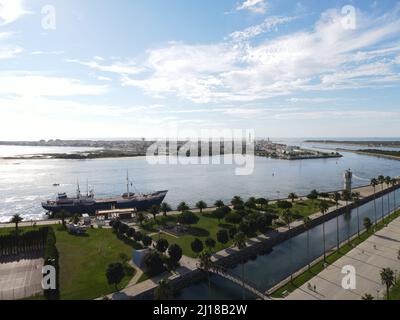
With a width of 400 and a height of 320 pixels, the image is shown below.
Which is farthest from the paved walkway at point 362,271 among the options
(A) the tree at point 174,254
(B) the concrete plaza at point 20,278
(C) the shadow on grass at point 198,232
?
(B) the concrete plaza at point 20,278

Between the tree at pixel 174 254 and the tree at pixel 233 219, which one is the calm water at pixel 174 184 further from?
the tree at pixel 174 254

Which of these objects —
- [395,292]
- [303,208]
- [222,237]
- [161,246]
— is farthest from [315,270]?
[303,208]

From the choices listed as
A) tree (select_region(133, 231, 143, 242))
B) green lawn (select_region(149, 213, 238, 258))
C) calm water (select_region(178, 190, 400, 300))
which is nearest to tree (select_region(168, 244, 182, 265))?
calm water (select_region(178, 190, 400, 300))

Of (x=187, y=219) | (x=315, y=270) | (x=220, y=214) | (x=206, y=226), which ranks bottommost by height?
(x=315, y=270)

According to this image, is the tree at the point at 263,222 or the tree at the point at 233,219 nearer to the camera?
the tree at the point at 263,222

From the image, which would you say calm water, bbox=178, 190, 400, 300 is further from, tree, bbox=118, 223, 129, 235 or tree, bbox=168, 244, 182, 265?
tree, bbox=118, 223, 129, 235

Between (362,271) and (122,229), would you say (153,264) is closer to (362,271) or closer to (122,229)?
(122,229)
